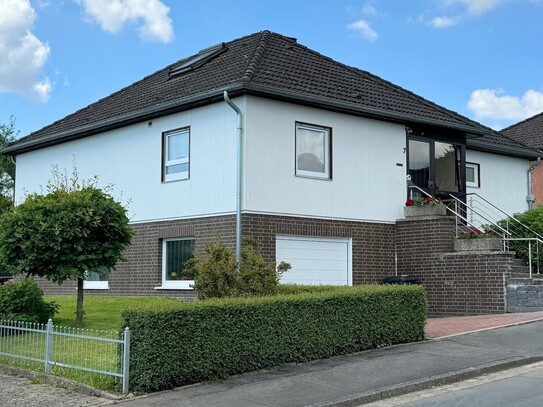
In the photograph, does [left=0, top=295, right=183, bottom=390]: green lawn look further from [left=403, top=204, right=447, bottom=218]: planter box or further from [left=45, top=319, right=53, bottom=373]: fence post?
[left=403, top=204, right=447, bottom=218]: planter box

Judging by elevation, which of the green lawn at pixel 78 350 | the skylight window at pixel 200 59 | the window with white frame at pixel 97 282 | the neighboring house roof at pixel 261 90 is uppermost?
the skylight window at pixel 200 59

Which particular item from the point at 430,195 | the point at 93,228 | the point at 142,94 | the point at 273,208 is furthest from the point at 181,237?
the point at 430,195

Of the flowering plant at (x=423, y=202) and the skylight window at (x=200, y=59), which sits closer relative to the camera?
the flowering plant at (x=423, y=202)

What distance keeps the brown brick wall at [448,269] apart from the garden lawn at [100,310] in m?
6.11

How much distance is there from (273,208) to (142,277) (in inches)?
165

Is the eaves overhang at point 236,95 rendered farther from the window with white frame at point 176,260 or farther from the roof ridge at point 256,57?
the window with white frame at point 176,260

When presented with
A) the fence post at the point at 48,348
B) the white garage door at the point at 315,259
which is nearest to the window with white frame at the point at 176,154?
the white garage door at the point at 315,259

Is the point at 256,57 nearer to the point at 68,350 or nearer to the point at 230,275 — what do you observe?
the point at 230,275

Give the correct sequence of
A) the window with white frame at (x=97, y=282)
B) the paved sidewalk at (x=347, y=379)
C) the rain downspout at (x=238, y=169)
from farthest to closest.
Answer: the window with white frame at (x=97, y=282), the rain downspout at (x=238, y=169), the paved sidewalk at (x=347, y=379)

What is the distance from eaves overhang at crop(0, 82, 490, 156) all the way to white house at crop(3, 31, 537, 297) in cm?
3

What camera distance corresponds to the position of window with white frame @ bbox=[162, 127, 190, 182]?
17375 mm

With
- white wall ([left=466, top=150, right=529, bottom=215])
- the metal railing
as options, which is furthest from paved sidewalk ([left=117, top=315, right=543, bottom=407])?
white wall ([left=466, top=150, right=529, bottom=215])

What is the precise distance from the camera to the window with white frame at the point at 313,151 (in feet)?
55.5

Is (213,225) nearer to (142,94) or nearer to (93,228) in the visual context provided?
(93,228)
